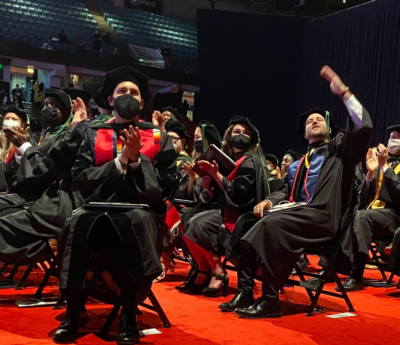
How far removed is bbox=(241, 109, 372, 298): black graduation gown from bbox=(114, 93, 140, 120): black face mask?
129 centimetres

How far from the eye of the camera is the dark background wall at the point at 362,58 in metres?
12.5

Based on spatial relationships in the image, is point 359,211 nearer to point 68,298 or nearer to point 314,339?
point 314,339

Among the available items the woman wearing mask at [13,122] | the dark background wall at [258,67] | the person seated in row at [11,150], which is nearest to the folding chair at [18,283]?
the person seated in row at [11,150]

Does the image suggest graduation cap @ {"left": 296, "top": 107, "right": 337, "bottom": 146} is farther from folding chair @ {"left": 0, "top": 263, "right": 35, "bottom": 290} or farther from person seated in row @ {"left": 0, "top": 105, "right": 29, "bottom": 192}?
folding chair @ {"left": 0, "top": 263, "right": 35, "bottom": 290}

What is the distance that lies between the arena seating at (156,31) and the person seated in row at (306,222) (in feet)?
58.3

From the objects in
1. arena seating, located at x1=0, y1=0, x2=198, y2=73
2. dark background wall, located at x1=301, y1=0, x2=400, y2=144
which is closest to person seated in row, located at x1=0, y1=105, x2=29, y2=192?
dark background wall, located at x1=301, y1=0, x2=400, y2=144

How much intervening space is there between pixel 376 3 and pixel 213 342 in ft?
38.6

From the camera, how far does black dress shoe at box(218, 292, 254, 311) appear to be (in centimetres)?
412

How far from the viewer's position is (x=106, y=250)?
328 centimetres

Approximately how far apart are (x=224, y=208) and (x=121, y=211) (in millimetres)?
1815

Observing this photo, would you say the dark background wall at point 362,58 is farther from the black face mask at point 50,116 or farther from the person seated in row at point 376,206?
the black face mask at point 50,116

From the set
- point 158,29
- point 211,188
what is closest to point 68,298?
point 211,188

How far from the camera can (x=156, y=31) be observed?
75.5 feet

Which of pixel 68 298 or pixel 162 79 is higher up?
pixel 162 79
